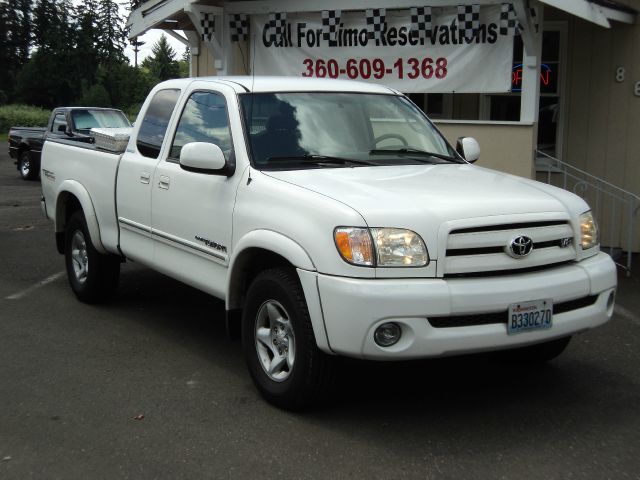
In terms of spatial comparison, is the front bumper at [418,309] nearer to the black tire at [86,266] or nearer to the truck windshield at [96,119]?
the black tire at [86,266]

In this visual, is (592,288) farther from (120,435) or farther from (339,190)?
(120,435)

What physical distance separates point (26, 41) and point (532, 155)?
79914 millimetres

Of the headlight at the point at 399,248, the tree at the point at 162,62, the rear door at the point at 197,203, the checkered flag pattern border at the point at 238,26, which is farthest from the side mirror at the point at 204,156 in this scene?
the tree at the point at 162,62

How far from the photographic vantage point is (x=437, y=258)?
14.4 feet

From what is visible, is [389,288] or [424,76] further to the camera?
Answer: [424,76]

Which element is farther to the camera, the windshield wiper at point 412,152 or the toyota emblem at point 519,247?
the windshield wiper at point 412,152

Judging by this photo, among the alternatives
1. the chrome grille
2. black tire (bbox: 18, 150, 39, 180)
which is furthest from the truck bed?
black tire (bbox: 18, 150, 39, 180)

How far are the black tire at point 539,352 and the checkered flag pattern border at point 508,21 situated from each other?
5.11 m

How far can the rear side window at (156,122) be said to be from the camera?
641 cm

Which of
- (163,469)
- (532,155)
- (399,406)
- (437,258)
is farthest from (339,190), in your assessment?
(532,155)

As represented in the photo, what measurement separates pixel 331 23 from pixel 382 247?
7.40 meters

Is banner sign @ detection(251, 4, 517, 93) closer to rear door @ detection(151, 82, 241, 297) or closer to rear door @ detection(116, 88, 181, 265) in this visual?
rear door @ detection(116, 88, 181, 265)

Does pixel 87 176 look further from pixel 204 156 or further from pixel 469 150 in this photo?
pixel 469 150

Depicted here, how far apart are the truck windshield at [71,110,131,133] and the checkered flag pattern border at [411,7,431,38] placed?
9.47 metres
